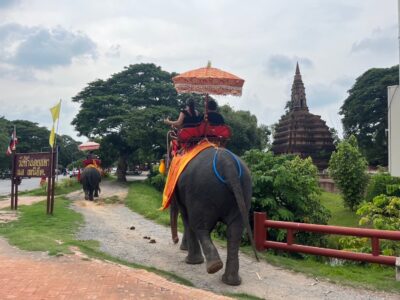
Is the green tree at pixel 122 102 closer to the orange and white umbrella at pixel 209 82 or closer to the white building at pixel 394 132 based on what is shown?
the orange and white umbrella at pixel 209 82

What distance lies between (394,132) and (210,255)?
2.94 m

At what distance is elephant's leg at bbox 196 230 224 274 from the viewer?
592 centimetres

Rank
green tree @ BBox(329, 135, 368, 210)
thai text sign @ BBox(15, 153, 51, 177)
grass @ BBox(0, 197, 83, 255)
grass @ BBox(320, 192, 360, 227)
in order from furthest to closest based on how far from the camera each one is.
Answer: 1. green tree @ BBox(329, 135, 368, 210)
2. grass @ BBox(320, 192, 360, 227)
3. thai text sign @ BBox(15, 153, 51, 177)
4. grass @ BBox(0, 197, 83, 255)

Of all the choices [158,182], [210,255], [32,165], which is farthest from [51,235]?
[158,182]

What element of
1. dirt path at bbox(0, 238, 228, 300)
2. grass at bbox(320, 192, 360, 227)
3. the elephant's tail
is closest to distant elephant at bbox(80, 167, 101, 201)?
grass at bbox(320, 192, 360, 227)

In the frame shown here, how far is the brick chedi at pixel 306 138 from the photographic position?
146ft

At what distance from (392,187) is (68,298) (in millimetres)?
12000

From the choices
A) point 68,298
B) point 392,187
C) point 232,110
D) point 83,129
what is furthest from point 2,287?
point 232,110

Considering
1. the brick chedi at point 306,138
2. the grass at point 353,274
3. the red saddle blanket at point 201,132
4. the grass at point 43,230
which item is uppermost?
the brick chedi at point 306,138

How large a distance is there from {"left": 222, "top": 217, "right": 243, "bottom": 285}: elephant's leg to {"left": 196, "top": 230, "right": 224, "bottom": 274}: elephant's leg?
212mm

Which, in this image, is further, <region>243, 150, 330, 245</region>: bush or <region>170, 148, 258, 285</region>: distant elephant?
<region>243, 150, 330, 245</region>: bush

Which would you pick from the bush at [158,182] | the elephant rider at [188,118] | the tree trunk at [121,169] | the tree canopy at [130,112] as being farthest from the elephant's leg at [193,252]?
the tree trunk at [121,169]

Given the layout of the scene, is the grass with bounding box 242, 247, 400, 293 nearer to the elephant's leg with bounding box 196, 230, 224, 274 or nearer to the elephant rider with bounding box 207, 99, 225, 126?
the elephant's leg with bounding box 196, 230, 224, 274

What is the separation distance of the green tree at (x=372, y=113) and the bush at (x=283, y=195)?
115 feet
